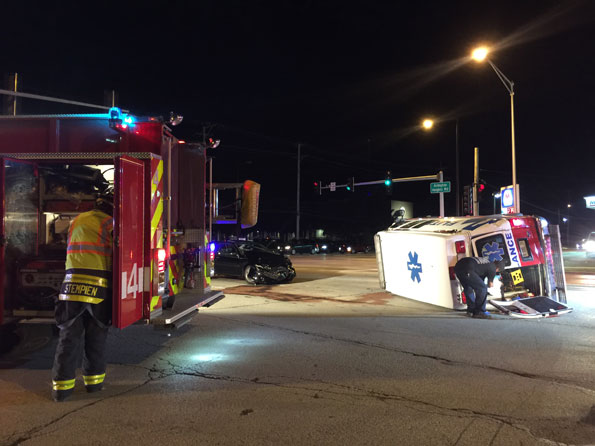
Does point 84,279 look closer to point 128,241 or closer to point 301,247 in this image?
point 128,241

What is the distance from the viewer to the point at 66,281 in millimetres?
4594

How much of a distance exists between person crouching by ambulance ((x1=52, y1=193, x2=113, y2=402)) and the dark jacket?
21.2ft

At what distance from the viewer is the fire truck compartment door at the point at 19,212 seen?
5850 mm

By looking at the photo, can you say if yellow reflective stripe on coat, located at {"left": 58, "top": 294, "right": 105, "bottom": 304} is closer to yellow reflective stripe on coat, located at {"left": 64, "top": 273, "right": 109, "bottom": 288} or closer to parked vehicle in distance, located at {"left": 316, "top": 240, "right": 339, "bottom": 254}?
yellow reflective stripe on coat, located at {"left": 64, "top": 273, "right": 109, "bottom": 288}

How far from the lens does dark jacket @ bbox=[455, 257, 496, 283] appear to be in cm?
880

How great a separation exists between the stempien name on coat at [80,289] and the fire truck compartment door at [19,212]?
1.63m

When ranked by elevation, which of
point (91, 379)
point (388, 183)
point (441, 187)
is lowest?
point (91, 379)

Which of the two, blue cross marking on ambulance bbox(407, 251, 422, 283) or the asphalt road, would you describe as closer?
the asphalt road

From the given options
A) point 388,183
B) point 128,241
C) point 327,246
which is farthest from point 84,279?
point 327,246

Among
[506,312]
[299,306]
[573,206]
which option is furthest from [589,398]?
[573,206]

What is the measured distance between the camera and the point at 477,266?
880 centimetres

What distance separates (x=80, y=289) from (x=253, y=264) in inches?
418

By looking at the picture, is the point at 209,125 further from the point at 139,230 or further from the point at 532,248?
the point at 139,230

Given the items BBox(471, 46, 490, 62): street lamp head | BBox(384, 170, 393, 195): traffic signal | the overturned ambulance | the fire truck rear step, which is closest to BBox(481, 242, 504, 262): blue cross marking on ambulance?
the overturned ambulance
